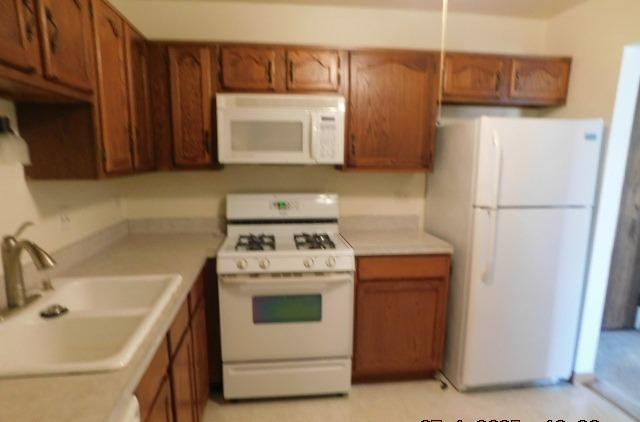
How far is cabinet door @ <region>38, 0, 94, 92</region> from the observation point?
1107 mm

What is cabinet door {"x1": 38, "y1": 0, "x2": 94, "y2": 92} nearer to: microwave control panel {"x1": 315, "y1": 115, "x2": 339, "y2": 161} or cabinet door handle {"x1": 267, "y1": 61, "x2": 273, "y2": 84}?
cabinet door handle {"x1": 267, "y1": 61, "x2": 273, "y2": 84}

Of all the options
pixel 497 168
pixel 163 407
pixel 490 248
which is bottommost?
pixel 163 407

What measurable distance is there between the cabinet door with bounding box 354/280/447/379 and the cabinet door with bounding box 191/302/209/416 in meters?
0.91

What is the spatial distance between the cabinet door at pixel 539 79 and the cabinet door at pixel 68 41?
239 centimetres

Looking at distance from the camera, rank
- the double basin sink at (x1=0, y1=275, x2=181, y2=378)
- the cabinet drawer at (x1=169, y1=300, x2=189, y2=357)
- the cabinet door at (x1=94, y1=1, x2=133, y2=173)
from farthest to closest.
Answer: the cabinet door at (x1=94, y1=1, x2=133, y2=173), the cabinet drawer at (x1=169, y1=300, x2=189, y2=357), the double basin sink at (x1=0, y1=275, x2=181, y2=378)

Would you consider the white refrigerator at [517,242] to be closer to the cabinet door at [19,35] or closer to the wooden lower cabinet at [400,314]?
the wooden lower cabinet at [400,314]

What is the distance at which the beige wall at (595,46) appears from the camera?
6.44 ft

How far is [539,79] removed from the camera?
2295mm

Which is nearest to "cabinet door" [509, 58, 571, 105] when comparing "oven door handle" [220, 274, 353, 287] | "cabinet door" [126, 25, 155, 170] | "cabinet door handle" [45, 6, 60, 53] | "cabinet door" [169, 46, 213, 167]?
"oven door handle" [220, 274, 353, 287]

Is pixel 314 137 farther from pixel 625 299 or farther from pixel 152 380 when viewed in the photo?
pixel 625 299

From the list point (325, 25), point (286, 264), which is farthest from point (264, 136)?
point (325, 25)

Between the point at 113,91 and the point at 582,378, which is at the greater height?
the point at 113,91

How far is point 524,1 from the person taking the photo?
224cm

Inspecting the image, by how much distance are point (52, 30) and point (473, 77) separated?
2.22 meters
